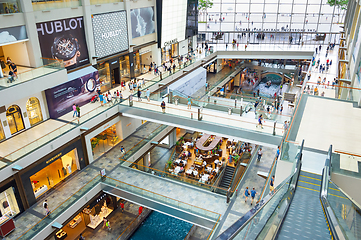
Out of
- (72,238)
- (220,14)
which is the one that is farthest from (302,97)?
(220,14)

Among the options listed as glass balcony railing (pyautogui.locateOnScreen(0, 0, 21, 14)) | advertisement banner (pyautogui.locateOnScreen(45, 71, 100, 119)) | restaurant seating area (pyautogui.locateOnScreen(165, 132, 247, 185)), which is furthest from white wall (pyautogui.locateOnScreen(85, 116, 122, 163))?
glass balcony railing (pyautogui.locateOnScreen(0, 0, 21, 14))

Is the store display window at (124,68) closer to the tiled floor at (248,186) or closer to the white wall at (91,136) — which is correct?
the white wall at (91,136)

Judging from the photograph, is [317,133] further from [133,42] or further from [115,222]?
[133,42]

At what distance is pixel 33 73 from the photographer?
16125mm

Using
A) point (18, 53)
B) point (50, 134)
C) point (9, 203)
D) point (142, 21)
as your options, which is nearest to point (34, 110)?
point (50, 134)

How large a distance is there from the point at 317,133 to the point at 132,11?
19.1 meters

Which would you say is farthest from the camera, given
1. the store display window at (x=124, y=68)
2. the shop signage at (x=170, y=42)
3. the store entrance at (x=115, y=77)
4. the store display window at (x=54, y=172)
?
the shop signage at (x=170, y=42)

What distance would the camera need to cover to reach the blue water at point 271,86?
43.4 m

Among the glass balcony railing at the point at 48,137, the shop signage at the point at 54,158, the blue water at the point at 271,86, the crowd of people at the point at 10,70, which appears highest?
the crowd of people at the point at 10,70

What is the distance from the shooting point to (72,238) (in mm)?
18047

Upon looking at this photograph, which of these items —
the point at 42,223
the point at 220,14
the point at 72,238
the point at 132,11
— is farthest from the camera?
the point at 220,14

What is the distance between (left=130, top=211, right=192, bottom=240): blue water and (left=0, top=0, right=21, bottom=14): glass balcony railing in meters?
16.1

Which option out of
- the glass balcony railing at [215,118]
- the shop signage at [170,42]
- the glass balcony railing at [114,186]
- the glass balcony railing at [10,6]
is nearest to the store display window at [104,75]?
the glass balcony railing at [215,118]

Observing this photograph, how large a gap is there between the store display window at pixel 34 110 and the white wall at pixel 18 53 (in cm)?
233
